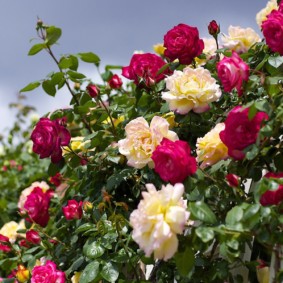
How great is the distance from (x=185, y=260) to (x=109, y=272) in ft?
1.50

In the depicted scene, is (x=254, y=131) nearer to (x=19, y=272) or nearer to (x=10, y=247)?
(x=19, y=272)

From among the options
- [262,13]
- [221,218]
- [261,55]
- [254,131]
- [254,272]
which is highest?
[262,13]

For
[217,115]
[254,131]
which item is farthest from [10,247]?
[254,131]

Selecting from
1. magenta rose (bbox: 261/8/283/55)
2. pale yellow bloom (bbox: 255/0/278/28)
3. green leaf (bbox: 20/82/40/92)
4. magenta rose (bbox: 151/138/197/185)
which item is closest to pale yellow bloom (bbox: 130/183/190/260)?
magenta rose (bbox: 151/138/197/185)

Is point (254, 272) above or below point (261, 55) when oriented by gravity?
below

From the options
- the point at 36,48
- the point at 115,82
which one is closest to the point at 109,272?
the point at 36,48

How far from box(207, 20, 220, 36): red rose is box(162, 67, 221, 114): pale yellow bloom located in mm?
404

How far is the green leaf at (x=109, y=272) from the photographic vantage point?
1.69 metres

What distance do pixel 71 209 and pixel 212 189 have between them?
22.9 inches

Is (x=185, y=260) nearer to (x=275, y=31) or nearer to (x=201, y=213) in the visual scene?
(x=201, y=213)

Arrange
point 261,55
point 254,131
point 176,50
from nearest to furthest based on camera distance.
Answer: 1. point 254,131
2. point 176,50
3. point 261,55

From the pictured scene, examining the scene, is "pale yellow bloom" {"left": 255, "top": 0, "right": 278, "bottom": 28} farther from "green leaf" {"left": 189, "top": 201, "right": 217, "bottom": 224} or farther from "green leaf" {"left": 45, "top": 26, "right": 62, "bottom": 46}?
"green leaf" {"left": 189, "top": 201, "right": 217, "bottom": 224}

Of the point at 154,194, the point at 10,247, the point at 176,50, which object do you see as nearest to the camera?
the point at 154,194

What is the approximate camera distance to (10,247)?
2.38 metres
